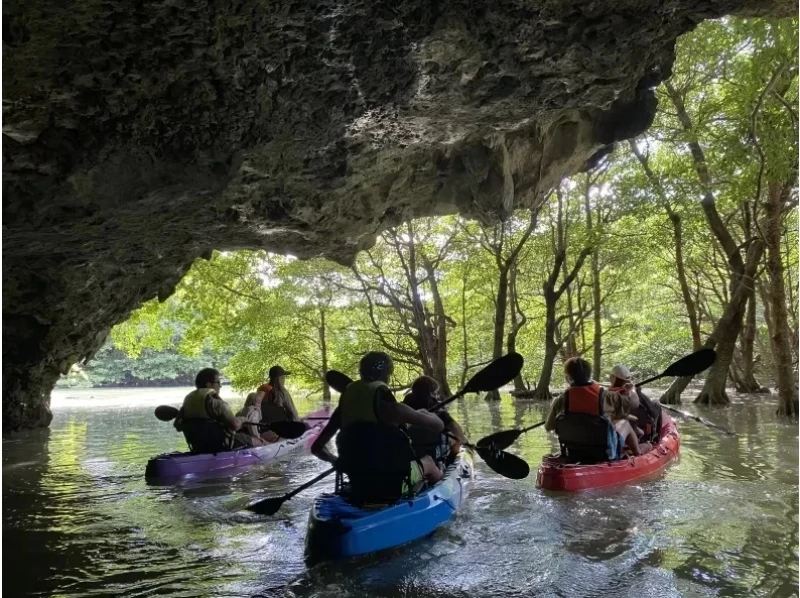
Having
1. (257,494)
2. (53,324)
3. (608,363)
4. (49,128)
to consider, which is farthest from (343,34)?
(608,363)

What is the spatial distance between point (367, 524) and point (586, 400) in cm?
308

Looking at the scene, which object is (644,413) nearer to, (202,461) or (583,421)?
(583,421)

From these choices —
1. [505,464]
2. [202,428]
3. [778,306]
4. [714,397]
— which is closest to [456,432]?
[505,464]

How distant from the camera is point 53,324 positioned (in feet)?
37.8

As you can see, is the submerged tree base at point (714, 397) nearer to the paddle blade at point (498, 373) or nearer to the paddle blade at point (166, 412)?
the paddle blade at point (498, 373)

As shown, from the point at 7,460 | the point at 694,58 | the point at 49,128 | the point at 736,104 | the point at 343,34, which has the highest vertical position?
the point at 694,58

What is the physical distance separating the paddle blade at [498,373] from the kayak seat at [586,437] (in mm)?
1487

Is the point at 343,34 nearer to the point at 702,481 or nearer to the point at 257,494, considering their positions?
the point at 257,494

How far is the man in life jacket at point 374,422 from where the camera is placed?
4746 millimetres

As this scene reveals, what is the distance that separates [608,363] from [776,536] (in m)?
28.1

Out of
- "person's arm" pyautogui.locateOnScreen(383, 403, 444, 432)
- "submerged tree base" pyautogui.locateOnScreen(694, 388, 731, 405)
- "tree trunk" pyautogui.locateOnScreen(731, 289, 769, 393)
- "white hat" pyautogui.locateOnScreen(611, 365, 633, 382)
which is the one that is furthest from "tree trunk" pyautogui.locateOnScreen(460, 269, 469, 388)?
"person's arm" pyautogui.locateOnScreen(383, 403, 444, 432)

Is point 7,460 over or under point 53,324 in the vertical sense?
under

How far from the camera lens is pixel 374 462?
4.96 m

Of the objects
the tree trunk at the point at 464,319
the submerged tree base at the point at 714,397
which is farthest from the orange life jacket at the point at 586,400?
the tree trunk at the point at 464,319
